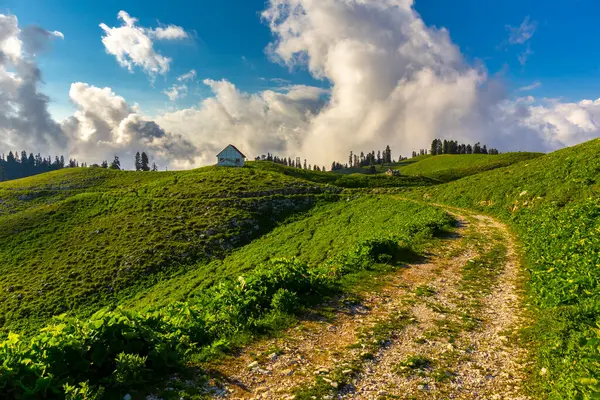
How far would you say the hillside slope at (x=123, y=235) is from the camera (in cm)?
3609

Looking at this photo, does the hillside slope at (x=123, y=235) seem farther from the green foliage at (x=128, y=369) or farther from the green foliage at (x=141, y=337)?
the green foliage at (x=128, y=369)

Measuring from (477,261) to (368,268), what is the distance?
259 inches

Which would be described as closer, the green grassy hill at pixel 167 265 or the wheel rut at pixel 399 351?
the green grassy hill at pixel 167 265

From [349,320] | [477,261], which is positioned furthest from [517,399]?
[477,261]

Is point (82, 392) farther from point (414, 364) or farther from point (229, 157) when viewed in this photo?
point (229, 157)

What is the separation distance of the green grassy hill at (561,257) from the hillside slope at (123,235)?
33319 mm

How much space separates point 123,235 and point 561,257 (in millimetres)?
52875

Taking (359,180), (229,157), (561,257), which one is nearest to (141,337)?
(561,257)

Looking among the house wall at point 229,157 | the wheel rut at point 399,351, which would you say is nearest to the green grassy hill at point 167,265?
the wheel rut at point 399,351

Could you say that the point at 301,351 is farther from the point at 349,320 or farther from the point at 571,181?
the point at 571,181

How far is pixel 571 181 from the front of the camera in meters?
27.1

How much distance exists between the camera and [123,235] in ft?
160

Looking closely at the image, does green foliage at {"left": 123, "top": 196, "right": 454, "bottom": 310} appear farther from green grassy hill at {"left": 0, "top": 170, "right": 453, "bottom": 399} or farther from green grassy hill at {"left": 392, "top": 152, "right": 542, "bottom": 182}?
green grassy hill at {"left": 392, "top": 152, "right": 542, "bottom": 182}

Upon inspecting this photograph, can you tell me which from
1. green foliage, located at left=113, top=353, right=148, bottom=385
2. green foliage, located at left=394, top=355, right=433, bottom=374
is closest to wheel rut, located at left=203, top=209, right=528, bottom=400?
green foliage, located at left=394, top=355, right=433, bottom=374
